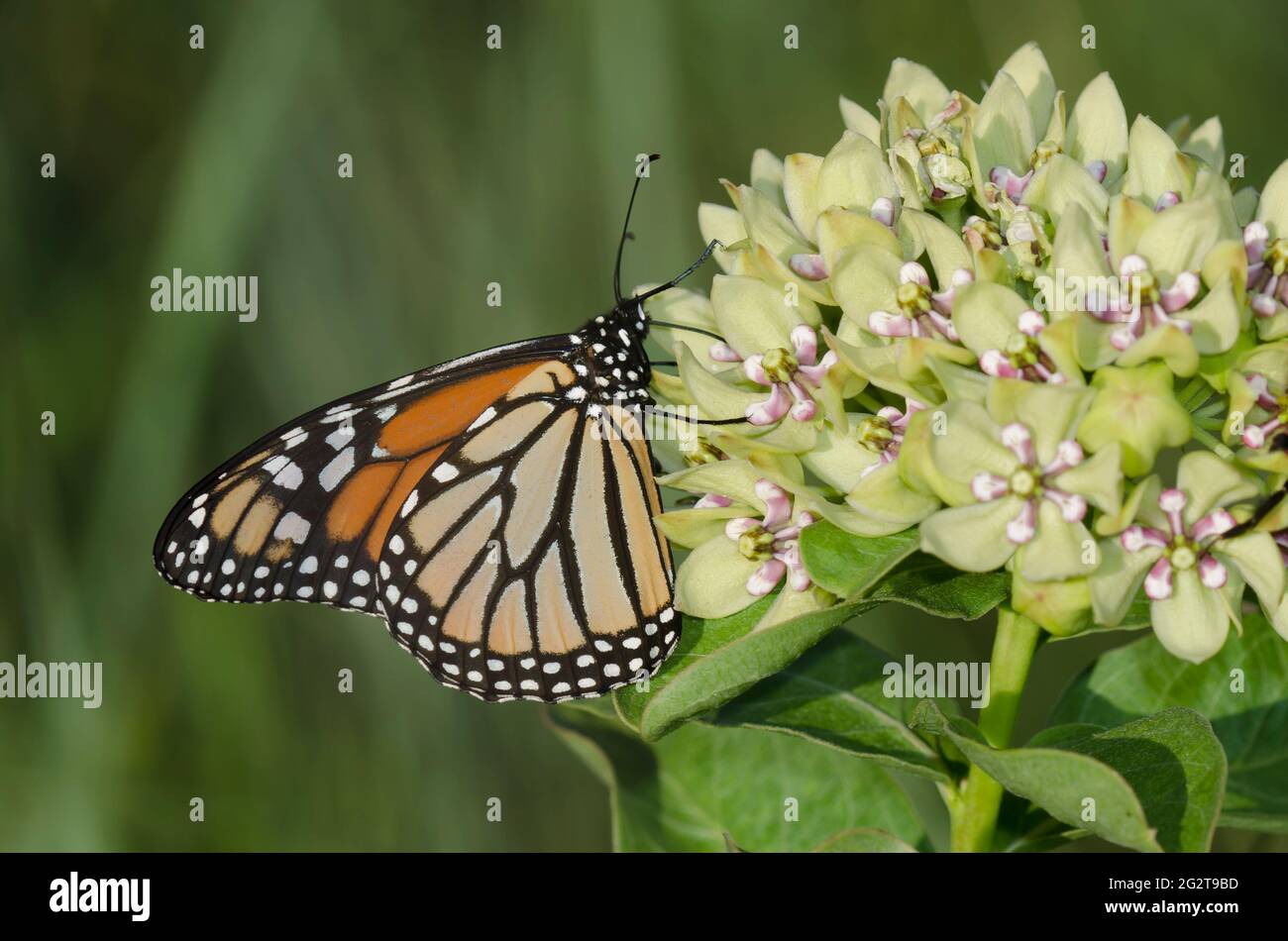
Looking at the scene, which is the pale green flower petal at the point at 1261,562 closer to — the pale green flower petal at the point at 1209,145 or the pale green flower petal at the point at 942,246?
the pale green flower petal at the point at 942,246

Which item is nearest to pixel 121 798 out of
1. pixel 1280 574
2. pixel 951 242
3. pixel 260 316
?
pixel 260 316

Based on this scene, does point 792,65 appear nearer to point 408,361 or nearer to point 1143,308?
point 408,361

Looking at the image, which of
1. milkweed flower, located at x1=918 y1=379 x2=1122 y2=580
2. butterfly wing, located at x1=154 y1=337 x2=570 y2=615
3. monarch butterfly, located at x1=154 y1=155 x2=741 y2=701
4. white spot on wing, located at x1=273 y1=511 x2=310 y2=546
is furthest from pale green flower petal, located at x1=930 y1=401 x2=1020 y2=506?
white spot on wing, located at x1=273 y1=511 x2=310 y2=546

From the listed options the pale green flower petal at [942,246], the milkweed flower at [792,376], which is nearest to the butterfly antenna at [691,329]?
the milkweed flower at [792,376]

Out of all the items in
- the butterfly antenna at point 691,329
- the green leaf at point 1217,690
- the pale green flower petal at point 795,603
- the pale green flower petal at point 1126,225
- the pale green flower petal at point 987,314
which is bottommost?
the green leaf at point 1217,690

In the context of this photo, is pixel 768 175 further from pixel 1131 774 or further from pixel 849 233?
pixel 1131 774

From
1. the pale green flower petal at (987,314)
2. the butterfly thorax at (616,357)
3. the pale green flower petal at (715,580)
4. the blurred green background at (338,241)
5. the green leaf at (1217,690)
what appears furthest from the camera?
the blurred green background at (338,241)

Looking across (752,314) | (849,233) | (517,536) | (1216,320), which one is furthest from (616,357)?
(1216,320)
